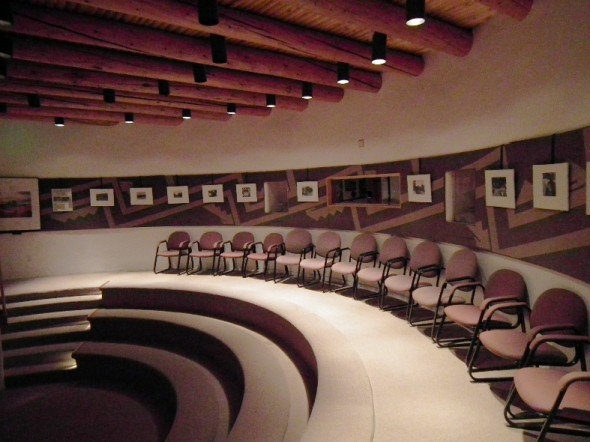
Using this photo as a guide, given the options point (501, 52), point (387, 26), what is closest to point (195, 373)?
point (387, 26)

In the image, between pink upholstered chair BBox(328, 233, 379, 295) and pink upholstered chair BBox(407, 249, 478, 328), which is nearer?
pink upholstered chair BBox(407, 249, 478, 328)

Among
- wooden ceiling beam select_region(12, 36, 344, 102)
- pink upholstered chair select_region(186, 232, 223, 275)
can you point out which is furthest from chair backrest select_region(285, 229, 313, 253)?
wooden ceiling beam select_region(12, 36, 344, 102)

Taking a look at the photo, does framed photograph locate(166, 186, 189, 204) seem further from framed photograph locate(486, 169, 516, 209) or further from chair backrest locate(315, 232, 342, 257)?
framed photograph locate(486, 169, 516, 209)

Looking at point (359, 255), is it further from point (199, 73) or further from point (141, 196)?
point (141, 196)

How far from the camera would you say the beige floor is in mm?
2798

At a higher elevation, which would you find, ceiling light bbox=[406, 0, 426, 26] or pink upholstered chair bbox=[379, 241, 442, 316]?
ceiling light bbox=[406, 0, 426, 26]

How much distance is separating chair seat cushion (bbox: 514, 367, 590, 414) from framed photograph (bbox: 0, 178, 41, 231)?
893cm

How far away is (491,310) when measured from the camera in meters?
3.51

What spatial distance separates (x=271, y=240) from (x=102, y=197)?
3.89 metres

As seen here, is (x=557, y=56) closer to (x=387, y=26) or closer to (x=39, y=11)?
(x=387, y=26)

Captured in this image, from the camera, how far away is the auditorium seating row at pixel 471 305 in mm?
2660

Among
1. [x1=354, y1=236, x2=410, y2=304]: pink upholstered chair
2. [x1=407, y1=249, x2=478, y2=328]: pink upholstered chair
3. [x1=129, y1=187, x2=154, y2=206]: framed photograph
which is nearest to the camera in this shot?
[x1=407, y1=249, x2=478, y2=328]: pink upholstered chair

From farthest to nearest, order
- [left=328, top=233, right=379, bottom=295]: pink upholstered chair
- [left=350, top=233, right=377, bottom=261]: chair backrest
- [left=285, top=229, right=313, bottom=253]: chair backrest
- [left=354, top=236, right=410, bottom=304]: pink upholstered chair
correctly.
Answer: [left=285, top=229, right=313, bottom=253]: chair backrest
[left=350, top=233, right=377, bottom=261]: chair backrest
[left=328, top=233, right=379, bottom=295]: pink upholstered chair
[left=354, top=236, right=410, bottom=304]: pink upholstered chair

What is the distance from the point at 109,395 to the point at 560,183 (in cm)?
589
